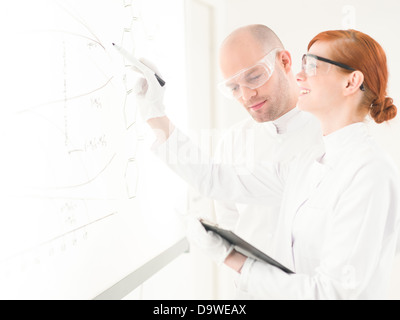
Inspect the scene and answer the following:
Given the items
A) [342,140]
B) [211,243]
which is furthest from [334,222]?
[211,243]

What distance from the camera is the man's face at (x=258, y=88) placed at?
1087 mm

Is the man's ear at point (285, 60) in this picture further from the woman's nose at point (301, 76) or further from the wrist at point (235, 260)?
the wrist at point (235, 260)

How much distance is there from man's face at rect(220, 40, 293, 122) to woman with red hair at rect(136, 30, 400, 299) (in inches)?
2.6

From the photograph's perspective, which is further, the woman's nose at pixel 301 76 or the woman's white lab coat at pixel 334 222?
the woman's nose at pixel 301 76

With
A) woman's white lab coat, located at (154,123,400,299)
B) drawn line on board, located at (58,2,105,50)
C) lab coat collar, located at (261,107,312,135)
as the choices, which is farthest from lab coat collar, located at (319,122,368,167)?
drawn line on board, located at (58,2,105,50)

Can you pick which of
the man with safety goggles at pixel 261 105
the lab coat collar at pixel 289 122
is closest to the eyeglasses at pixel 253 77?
the man with safety goggles at pixel 261 105

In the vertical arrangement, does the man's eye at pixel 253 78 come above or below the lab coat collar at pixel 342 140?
above

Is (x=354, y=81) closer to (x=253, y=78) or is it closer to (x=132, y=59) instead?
(x=253, y=78)

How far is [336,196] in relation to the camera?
950 mm

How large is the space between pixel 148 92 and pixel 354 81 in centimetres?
59

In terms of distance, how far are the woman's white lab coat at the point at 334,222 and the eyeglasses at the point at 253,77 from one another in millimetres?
225

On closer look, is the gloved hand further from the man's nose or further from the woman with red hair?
the man's nose

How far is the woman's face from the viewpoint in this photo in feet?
3.23

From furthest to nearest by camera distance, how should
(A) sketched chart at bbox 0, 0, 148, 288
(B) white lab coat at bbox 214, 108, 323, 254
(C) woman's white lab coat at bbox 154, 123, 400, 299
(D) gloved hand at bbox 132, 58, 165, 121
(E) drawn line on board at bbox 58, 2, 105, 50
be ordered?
(B) white lab coat at bbox 214, 108, 323, 254, (D) gloved hand at bbox 132, 58, 165, 121, (C) woman's white lab coat at bbox 154, 123, 400, 299, (E) drawn line on board at bbox 58, 2, 105, 50, (A) sketched chart at bbox 0, 0, 148, 288
